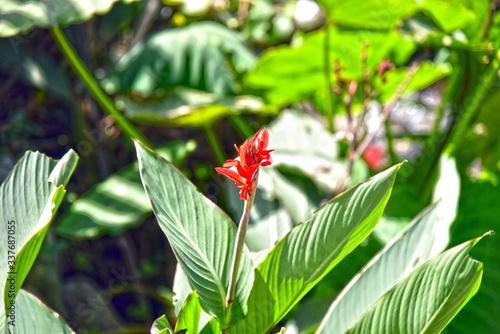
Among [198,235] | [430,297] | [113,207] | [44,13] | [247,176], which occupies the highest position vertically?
[44,13]

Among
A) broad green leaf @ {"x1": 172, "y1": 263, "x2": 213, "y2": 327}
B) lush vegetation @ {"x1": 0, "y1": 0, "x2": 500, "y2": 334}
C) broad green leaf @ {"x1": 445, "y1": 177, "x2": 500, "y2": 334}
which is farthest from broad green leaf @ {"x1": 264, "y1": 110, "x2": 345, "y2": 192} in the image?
broad green leaf @ {"x1": 172, "y1": 263, "x2": 213, "y2": 327}

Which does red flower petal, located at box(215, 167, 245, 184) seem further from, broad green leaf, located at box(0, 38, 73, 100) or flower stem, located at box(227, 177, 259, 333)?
broad green leaf, located at box(0, 38, 73, 100)

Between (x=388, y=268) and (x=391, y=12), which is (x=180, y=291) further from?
(x=391, y=12)

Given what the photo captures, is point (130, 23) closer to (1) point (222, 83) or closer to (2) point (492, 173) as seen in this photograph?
(1) point (222, 83)

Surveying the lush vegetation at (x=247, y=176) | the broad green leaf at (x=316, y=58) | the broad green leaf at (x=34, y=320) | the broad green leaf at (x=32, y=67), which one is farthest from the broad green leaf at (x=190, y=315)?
Answer: the broad green leaf at (x=32, y=67)

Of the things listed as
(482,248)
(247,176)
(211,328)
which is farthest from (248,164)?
(482,248)

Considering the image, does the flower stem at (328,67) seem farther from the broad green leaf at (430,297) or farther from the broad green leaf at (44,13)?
the broad green leaf at (430,297)

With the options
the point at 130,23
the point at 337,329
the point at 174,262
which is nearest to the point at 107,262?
the point at 174,262

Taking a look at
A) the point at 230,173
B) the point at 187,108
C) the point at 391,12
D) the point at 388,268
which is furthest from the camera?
the point at 187,108
